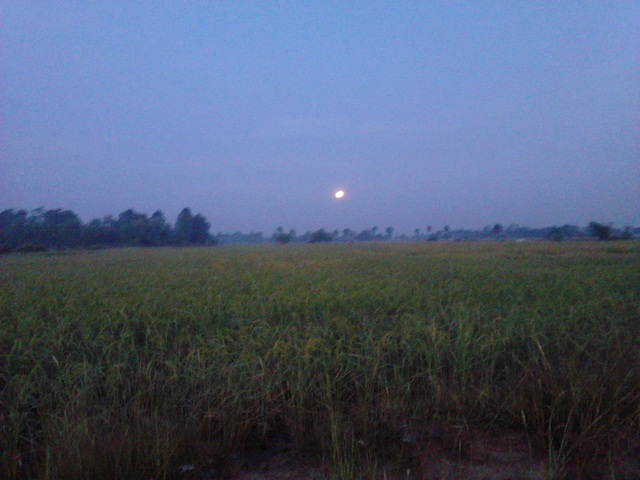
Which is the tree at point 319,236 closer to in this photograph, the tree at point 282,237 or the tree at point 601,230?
the tree at point 282,237

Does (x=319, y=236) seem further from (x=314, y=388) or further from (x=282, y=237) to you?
(x=314, y=388)

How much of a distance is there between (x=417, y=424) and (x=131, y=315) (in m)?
3.83

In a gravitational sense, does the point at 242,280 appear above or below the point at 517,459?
above

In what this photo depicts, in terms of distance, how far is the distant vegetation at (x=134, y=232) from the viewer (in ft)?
56.8

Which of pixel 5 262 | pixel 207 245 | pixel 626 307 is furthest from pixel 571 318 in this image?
pixel 207 245

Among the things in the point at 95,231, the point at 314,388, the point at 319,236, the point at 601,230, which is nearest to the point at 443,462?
the point at 314,388

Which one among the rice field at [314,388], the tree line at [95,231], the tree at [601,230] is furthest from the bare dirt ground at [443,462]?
the tree at [601,230]

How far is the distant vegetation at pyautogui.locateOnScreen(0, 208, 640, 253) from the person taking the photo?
17323 mm

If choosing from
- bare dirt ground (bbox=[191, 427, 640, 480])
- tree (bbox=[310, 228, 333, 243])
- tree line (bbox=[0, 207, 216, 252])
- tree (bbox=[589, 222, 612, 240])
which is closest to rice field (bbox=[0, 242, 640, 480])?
bare dirt ground (bbox=[191, 427, 640, 480])

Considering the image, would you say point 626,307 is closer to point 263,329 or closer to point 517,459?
point 517,459

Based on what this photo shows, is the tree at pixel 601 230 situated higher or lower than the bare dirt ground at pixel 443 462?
higher

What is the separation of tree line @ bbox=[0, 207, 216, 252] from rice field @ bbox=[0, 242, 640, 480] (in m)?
12.6

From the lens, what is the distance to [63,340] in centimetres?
463

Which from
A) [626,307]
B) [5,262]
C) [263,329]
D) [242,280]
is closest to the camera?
[263,329]
